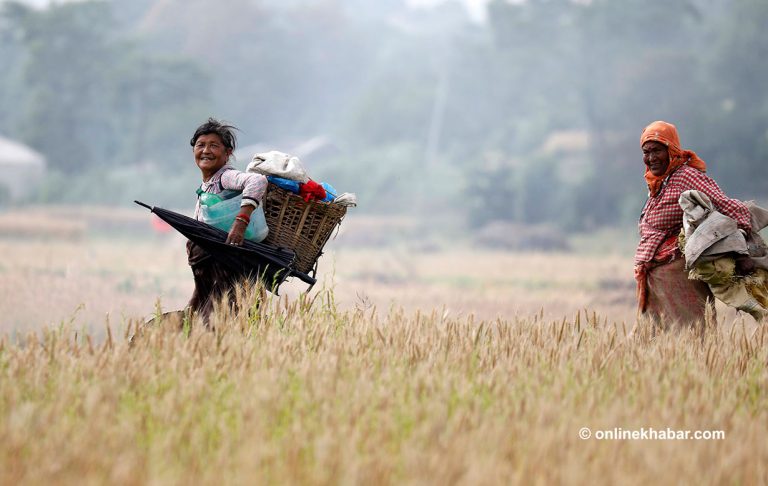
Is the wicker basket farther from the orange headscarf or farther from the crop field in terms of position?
the orange headscarf

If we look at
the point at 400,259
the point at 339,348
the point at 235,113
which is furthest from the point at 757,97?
the point at 339,348

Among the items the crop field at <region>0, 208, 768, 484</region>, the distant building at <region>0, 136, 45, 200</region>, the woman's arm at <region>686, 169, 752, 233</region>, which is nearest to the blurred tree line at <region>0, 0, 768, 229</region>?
the distant building at <region>0, 136, 45, 200</region>

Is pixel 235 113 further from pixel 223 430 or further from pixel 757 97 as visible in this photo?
pixel 223 430

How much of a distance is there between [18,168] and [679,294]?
41.0 metres

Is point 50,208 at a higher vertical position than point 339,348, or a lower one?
higher

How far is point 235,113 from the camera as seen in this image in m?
51.9

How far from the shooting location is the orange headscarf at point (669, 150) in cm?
552

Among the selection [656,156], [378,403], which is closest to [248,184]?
[378,403]

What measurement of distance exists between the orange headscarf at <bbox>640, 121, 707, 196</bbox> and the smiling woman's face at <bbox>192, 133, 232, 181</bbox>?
225 centimetres

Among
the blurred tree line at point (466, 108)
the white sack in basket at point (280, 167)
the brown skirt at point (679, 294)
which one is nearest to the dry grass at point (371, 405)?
the brown skirt at point (679, 294)

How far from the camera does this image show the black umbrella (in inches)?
193

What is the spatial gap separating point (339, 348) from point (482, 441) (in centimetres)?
149

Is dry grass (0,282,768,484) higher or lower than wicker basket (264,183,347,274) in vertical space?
lower

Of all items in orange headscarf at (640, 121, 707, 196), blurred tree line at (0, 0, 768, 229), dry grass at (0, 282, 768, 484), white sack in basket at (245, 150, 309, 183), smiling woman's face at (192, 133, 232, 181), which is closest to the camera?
dry grass at (0, 282, 768, 484)
